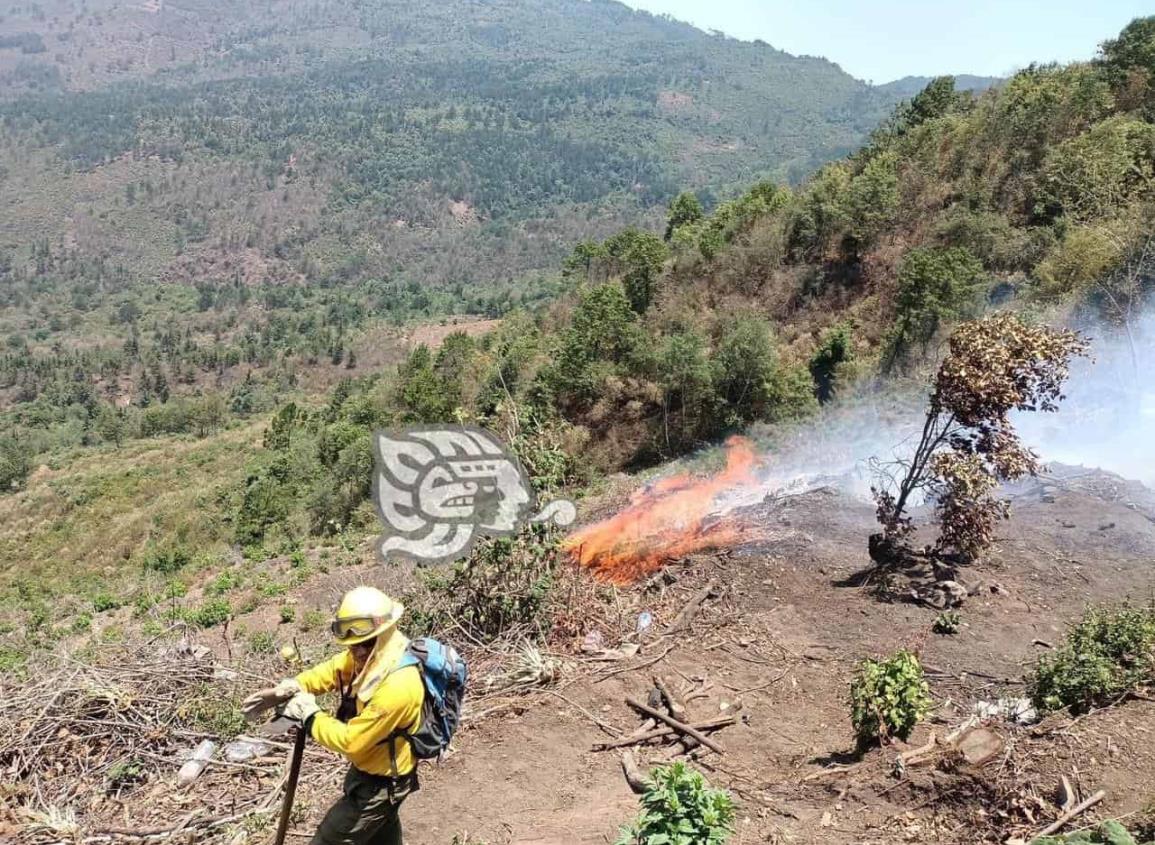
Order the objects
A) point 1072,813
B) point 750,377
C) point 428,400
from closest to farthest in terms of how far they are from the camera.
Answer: point 1072,813 < point 750,377 < point 428,400

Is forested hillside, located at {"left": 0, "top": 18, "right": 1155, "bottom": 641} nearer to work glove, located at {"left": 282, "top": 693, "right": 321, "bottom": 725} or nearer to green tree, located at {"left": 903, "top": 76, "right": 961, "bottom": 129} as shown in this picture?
green tree, located at {"left": 903, "top": 76, "right": 961, "bottom": 129}

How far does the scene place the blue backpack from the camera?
3562mm

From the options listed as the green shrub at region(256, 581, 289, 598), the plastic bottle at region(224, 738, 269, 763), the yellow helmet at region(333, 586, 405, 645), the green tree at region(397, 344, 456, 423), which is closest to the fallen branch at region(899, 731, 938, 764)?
the yellow helmet at region(333, 586, 405, 645)

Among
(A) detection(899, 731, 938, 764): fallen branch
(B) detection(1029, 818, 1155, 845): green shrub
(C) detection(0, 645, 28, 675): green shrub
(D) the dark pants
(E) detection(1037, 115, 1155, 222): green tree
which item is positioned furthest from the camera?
(E) detection(1037, 115, 1155, 222): green tree

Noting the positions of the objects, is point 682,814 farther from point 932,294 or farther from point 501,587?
point 932,294

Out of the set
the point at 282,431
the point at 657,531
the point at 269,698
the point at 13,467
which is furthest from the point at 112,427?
the point at 269,698

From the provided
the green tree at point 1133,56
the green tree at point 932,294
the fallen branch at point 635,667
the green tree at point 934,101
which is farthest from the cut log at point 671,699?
the green tree at point 934,101

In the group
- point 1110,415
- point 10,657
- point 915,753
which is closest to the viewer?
point 915,753

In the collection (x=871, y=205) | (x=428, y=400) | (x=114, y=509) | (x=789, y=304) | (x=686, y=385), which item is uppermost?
(x=871, y=205)

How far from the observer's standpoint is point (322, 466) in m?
33.2

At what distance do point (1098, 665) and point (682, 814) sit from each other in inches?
158

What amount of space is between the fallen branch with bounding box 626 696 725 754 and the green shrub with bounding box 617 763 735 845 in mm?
2380

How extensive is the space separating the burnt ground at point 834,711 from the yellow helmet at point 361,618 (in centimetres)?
264

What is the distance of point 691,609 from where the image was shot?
8.89m
